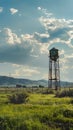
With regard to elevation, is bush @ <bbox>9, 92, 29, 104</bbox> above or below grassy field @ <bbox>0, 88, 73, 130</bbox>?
above

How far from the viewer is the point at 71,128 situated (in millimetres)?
28188

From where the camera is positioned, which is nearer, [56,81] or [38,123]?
[38,123]

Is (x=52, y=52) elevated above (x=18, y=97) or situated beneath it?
elevated above

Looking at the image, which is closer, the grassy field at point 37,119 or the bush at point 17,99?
the grassy field at point 37,119

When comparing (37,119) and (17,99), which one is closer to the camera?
(37,119)

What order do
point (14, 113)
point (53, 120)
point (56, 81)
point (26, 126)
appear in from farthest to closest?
point (56, 81)
point (14, 113)
point (53, 120)
point (26, 126)

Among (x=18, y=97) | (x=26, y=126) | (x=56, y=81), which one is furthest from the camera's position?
(x=56, y=81)

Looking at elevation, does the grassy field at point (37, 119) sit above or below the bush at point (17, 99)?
below

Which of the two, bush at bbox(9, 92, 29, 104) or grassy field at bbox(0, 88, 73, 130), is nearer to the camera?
grassy field at bbox(0, 88, 73, 130)

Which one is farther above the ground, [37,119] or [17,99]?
[17,99]

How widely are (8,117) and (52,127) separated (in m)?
4.02

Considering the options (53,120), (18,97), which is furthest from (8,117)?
(18,97)

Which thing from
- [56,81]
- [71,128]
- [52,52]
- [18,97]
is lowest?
[71,128]

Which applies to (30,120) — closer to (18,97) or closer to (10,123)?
(10,123)
